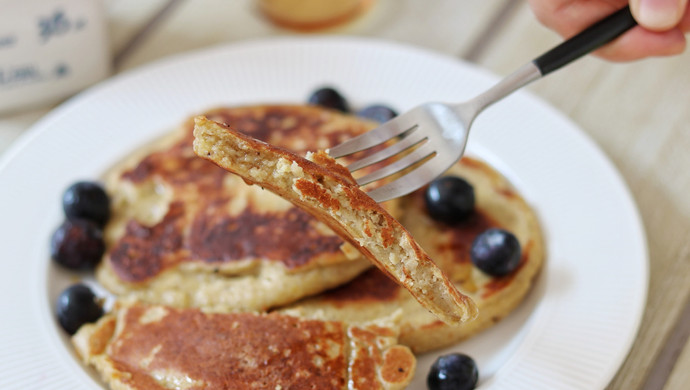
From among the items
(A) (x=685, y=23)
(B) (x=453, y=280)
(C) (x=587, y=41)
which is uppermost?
(A) (x=685, y=23)

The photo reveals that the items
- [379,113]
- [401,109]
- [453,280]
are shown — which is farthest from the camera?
[401,109]

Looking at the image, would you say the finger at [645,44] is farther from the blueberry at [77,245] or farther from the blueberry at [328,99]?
the blueberry at [77,245]

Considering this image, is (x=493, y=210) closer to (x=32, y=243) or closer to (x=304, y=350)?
(x=304, y=350)

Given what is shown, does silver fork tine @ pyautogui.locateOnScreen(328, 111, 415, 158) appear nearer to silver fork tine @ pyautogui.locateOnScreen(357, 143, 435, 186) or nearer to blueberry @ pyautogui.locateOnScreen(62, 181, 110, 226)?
silver fork tine @ pyautogui.locateOnScreen(357, 143, 435, 186)

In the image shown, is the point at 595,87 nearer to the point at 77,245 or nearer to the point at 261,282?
the point at 261,282

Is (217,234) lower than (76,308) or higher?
higher

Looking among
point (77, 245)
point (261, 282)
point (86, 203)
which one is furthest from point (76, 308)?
point (261, 282)

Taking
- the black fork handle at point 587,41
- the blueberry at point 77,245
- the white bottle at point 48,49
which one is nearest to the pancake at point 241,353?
the blueberry at point 77,245

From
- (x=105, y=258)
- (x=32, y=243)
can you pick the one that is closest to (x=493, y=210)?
(x=105, y=258)
